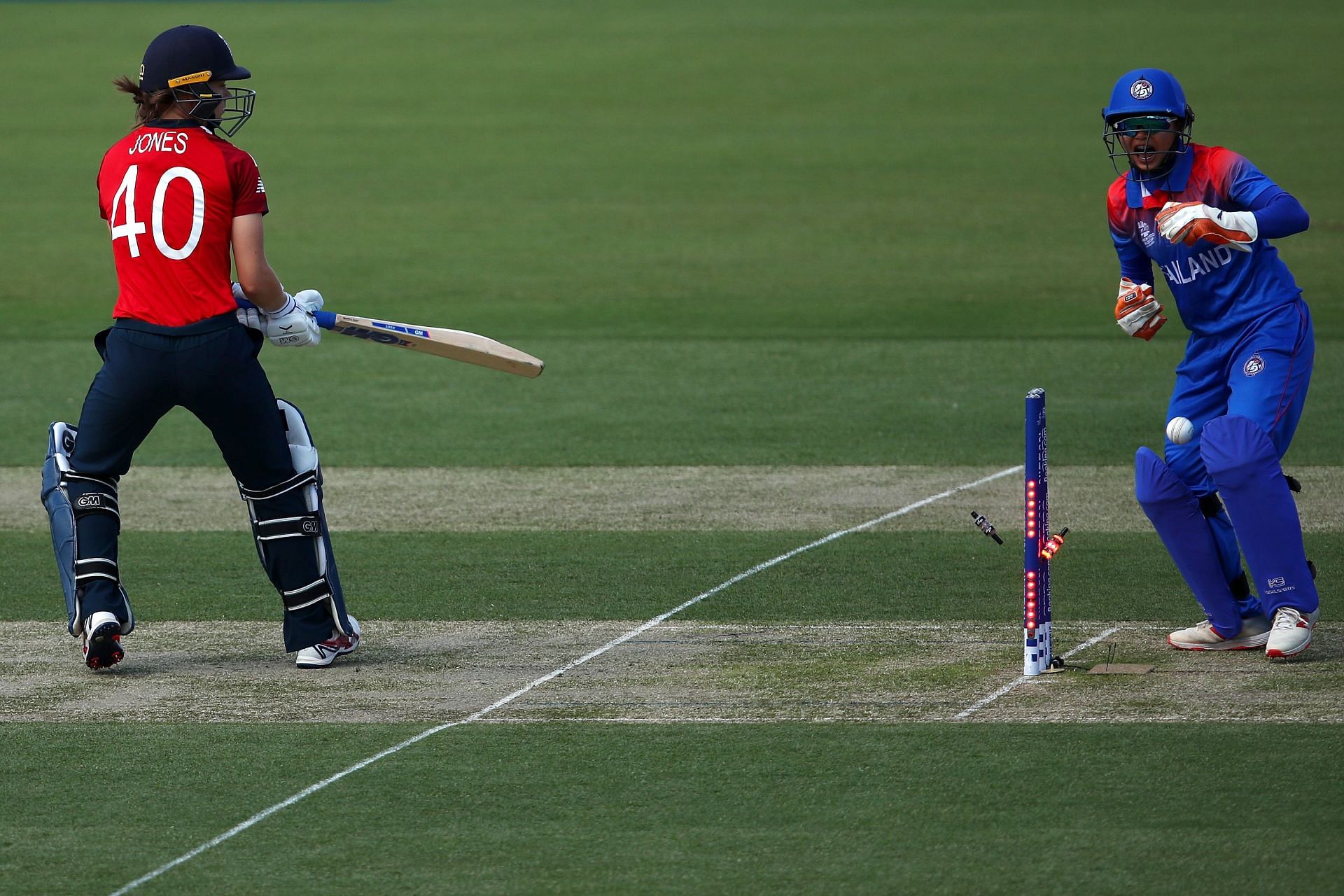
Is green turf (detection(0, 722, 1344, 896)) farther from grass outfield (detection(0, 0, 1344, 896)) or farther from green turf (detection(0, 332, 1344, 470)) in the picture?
green turf (detection(0, 332, 1344, 470))

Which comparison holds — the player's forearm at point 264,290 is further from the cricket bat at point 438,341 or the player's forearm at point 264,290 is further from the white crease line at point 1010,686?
the white crease line at point 1010,686

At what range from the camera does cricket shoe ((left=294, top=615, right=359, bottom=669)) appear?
6.04 meters

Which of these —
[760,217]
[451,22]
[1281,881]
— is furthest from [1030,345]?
[451,22]

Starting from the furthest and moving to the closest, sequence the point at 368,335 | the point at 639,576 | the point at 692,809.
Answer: the point at 639,576 → the point at 368,335 → the point at 692,809

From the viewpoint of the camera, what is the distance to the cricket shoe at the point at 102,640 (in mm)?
5875

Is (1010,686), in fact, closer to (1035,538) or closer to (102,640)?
(1035,538)

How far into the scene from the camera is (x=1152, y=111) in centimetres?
604

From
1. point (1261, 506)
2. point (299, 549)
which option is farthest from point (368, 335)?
point (1261, 506)

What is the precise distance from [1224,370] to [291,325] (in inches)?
121

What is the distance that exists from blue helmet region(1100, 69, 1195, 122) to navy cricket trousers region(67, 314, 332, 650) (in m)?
2.90

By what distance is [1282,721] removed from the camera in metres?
5.20

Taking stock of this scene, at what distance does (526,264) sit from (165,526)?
417 inches

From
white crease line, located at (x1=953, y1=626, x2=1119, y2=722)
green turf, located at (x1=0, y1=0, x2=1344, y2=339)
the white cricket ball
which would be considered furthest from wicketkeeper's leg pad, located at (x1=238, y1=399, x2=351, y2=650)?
green turf, located at (x1=0, y1=0, x2=1344, y2=339)

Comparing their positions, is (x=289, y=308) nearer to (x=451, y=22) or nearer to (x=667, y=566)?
(x=667, y=566)
